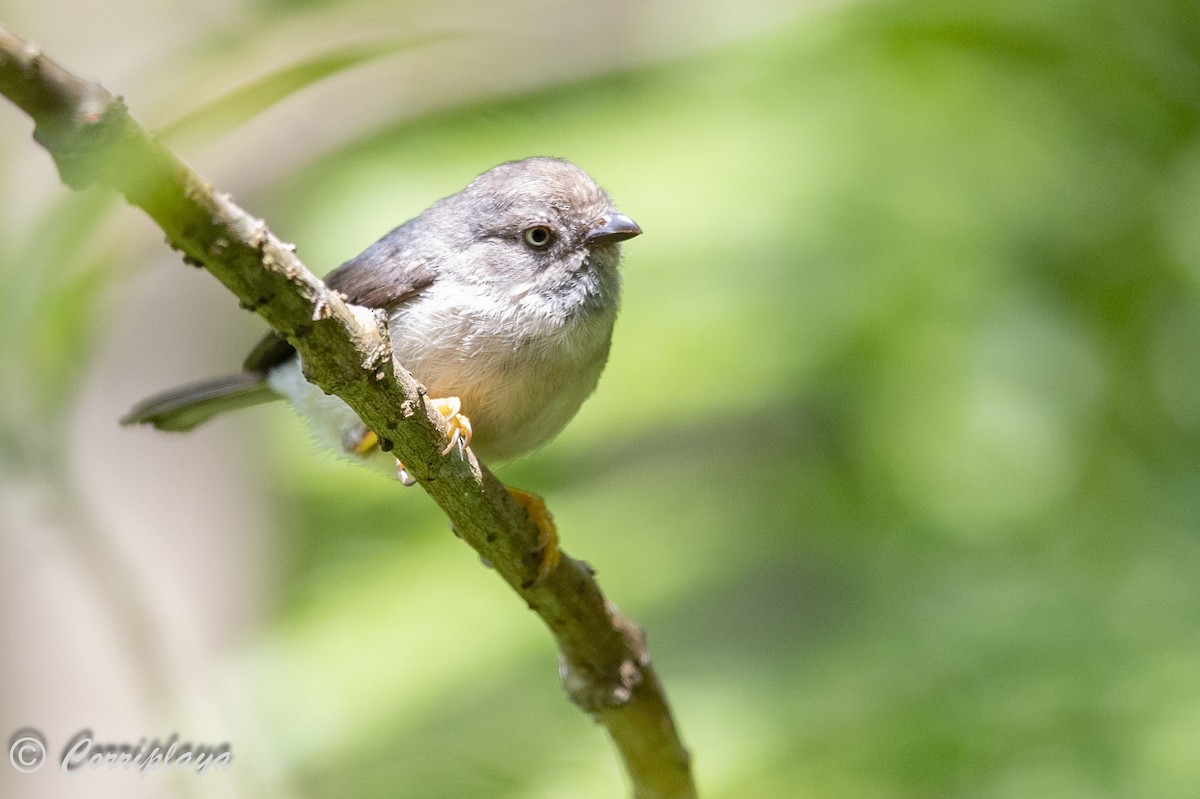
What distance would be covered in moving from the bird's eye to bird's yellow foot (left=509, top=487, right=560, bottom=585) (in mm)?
840

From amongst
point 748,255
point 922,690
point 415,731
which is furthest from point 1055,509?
point 415,731

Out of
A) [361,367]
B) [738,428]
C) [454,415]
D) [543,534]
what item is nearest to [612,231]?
[454,415]

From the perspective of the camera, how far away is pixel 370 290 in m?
3.60

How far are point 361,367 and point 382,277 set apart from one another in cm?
160

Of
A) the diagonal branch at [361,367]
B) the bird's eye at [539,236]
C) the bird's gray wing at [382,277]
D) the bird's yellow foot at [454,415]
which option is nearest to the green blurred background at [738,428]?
the diagonal branch at [361,367]

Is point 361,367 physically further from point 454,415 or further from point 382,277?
point 382,277

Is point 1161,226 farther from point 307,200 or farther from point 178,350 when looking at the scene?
point 178,350

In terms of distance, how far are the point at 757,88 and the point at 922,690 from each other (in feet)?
10.00

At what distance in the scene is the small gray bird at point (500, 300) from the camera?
3348 millimetres

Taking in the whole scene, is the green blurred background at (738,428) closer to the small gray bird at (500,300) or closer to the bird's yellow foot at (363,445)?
the small gray bird at (500,300)

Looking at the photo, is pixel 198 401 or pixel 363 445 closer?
pixel 363 445

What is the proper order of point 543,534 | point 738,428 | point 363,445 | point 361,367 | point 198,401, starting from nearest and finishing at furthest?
point 361,367, point 543,534, point 363,445, point 198,401, point 738,428

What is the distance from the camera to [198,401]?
435cm

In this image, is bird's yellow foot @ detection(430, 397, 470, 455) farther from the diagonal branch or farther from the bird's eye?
the bird's eye
